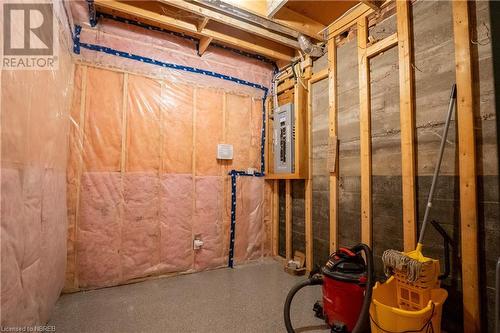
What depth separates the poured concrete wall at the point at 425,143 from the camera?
1.58 meters

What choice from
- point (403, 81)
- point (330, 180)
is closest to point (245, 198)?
point (330, 180)

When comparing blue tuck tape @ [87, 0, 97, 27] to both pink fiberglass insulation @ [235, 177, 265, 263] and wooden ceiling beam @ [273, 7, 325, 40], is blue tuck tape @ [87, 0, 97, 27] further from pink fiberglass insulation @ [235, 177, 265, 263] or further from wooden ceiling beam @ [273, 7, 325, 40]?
pink fiberglass insulation @ [235, 177, 265, 263]

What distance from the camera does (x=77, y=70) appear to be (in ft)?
8.02

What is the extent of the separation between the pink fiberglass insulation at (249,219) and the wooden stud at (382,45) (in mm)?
1962

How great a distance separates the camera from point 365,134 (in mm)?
2275

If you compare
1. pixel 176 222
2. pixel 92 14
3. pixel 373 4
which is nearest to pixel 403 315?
pixel 176 222

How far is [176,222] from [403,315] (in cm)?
226

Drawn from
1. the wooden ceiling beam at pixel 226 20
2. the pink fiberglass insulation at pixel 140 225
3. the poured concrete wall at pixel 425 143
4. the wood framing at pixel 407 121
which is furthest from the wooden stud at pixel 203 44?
the wood framing at pixel 407 121

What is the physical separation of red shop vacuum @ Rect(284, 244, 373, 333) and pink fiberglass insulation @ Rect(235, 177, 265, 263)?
5.09 ft

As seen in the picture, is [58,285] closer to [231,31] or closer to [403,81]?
[231,31]

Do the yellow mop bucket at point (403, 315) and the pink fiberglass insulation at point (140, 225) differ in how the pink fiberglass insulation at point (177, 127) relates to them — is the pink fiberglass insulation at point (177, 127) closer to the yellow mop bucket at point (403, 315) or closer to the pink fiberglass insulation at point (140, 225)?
the pink fiberglass insulation at point (140, 225)

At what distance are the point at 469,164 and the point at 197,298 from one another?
92.8 inches

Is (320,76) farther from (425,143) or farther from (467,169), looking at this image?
(467,169)

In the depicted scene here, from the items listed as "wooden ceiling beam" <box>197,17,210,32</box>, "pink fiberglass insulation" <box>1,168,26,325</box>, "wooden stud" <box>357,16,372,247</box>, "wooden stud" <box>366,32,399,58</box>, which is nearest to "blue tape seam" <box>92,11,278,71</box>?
"wooden ceiling beam" <box>197,17,210,32</box>
